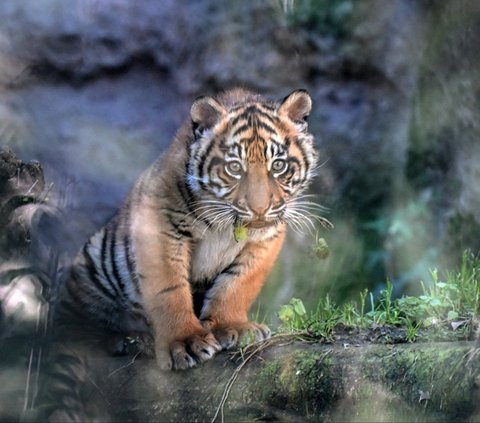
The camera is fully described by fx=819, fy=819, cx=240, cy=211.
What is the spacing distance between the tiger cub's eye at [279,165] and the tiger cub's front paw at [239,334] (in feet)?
2.67

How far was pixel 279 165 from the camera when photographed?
169 inches

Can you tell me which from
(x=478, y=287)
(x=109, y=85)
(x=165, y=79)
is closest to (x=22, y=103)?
(x=109, y=85)

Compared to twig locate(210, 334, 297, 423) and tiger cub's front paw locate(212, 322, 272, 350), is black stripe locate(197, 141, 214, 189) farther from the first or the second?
twig locate(210, 334, 297, 423)

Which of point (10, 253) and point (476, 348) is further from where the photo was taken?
point (10, 253)

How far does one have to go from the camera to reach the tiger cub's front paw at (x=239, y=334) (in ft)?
13.4

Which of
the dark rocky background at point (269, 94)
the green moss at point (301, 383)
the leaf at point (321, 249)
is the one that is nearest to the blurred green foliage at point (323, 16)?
the dark rocky background at point (269, 94)

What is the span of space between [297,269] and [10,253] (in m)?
2.01

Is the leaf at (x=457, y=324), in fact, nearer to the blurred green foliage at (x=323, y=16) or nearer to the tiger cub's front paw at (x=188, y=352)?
the tiger cub's front paw at (x=188, y=352)

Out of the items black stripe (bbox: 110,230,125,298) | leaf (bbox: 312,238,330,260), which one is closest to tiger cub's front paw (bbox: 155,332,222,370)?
black stripe (bbox: 110,230,125,298)

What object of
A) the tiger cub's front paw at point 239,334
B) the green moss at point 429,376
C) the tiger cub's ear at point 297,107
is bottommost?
the tiger cub's front paw at point 239,334

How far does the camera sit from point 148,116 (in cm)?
576

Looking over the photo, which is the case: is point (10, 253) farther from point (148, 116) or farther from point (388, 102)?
point (388, 102)

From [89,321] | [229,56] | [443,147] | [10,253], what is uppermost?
[229,56]

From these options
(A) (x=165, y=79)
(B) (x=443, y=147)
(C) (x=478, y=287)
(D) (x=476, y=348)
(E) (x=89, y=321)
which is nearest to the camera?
(D) (x=476, y=348)
